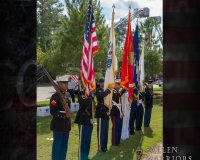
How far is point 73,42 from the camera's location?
56.6 feet

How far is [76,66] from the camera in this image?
1786cm

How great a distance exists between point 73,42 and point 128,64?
979 centimetres

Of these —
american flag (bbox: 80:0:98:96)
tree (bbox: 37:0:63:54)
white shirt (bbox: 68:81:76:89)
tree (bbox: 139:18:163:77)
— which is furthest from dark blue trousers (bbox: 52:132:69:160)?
tree (bbox: 37:0:63:54)

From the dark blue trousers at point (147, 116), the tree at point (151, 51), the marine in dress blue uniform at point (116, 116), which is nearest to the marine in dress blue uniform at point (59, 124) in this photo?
the marine in dress blue uniform at point (116, 116)

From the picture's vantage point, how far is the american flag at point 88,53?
5066 millimetres

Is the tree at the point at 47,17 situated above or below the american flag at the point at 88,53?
above

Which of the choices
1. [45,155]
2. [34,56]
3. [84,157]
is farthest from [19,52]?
[45,155]

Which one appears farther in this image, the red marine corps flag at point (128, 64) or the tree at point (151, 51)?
the tree at point (151, 51)

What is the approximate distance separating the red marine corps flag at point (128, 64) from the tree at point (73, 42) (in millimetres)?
9111

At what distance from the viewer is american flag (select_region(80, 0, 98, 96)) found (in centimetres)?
507

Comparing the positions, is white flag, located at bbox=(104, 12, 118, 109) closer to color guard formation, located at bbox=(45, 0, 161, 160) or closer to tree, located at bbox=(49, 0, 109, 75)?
color guard formation, located at bbox=(45, 0, 161, 160)

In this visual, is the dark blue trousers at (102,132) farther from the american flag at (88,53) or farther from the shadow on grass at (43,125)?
the shadow on grass at (43,125)

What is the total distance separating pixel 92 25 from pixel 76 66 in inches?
497

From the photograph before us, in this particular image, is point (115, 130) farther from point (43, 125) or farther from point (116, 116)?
point (43, 125)
